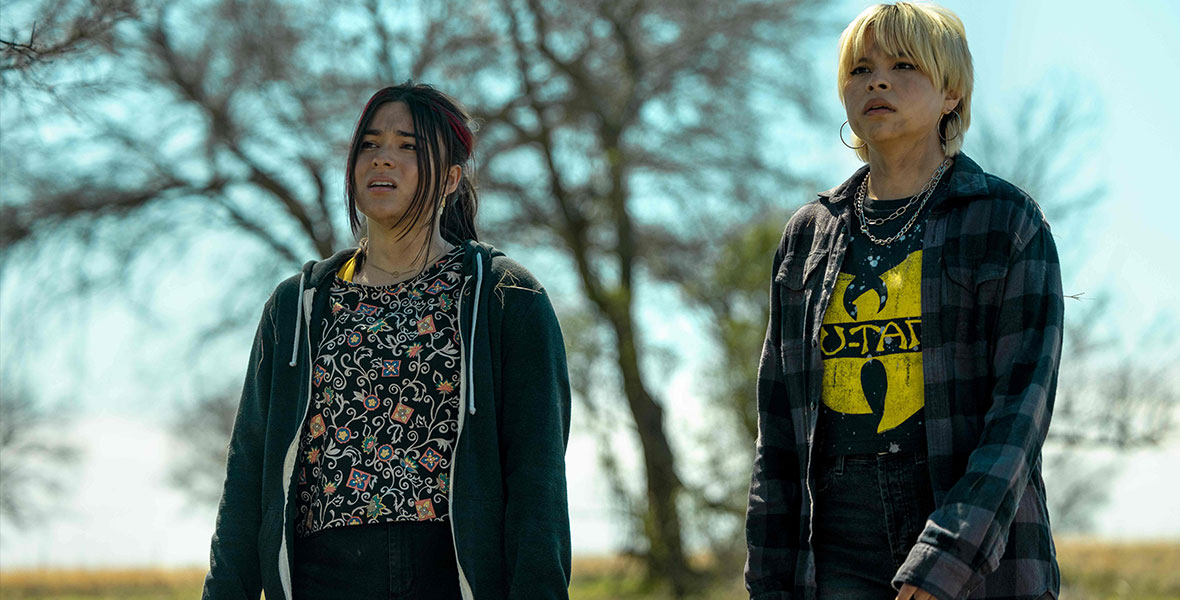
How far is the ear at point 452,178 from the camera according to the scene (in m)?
3.34

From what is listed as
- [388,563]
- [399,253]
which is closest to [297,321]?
[399,253]

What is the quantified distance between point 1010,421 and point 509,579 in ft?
3.90

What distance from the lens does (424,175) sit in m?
3.26

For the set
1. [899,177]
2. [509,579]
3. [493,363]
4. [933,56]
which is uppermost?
[933,56]

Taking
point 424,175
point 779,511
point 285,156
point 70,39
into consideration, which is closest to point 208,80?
point 285,156

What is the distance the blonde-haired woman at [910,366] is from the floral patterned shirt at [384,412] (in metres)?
0.77

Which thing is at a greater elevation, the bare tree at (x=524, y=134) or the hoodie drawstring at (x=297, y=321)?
the bare tree at (x=524, y=134)

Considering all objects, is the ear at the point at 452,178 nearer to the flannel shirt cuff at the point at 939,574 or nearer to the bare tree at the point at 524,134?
the flannel shirt cuff at the point at 939,574

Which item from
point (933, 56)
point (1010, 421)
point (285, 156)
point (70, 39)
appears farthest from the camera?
point (285, 156)

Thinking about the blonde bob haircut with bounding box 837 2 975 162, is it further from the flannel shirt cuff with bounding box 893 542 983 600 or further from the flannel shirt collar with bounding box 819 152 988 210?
the flannel shirt cuff with bounding box 893 542 983 600

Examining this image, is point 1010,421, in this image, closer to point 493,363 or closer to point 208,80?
point 493,363

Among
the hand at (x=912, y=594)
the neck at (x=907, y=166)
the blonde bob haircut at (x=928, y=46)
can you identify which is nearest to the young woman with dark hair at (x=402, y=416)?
the hand at (x=912, y=594)

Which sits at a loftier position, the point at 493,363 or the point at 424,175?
the point at 424,175

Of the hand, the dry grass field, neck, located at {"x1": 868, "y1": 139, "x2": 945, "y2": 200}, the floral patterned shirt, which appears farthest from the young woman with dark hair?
the dry grass field
